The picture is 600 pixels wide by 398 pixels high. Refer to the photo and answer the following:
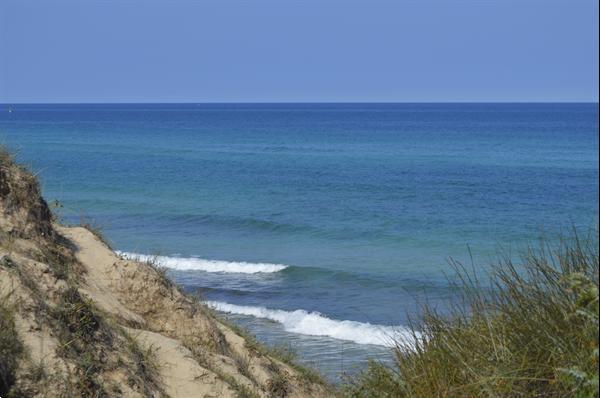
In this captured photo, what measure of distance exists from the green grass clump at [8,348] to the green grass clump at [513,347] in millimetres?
3092

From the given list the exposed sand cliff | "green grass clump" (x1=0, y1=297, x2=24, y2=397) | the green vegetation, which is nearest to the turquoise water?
the exposed sand cliff

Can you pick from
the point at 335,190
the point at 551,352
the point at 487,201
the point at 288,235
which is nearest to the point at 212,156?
the point at 335,190

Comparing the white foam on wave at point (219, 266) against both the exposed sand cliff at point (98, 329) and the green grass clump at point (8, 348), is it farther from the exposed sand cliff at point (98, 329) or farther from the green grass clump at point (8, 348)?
the green grass clump at point (8, 348)

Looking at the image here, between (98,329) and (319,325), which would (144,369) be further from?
(319,325)

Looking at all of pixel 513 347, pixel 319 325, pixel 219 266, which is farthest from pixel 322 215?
pixel 513 347

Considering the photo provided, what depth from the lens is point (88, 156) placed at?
61031 mm

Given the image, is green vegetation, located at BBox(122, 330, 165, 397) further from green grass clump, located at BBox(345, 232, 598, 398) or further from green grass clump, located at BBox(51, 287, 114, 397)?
green grass clump, located at BBox(345, 232, 598, 398)

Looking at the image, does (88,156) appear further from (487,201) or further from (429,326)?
(429,326)

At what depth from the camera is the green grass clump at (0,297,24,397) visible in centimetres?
695

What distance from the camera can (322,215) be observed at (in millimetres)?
34281

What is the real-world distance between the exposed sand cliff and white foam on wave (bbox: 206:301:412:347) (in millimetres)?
5839

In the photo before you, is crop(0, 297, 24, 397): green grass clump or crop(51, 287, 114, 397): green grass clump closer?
crop(0, 297, 24, 397): green grass clump

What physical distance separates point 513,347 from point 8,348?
4.13m

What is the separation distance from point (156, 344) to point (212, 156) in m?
56.2
